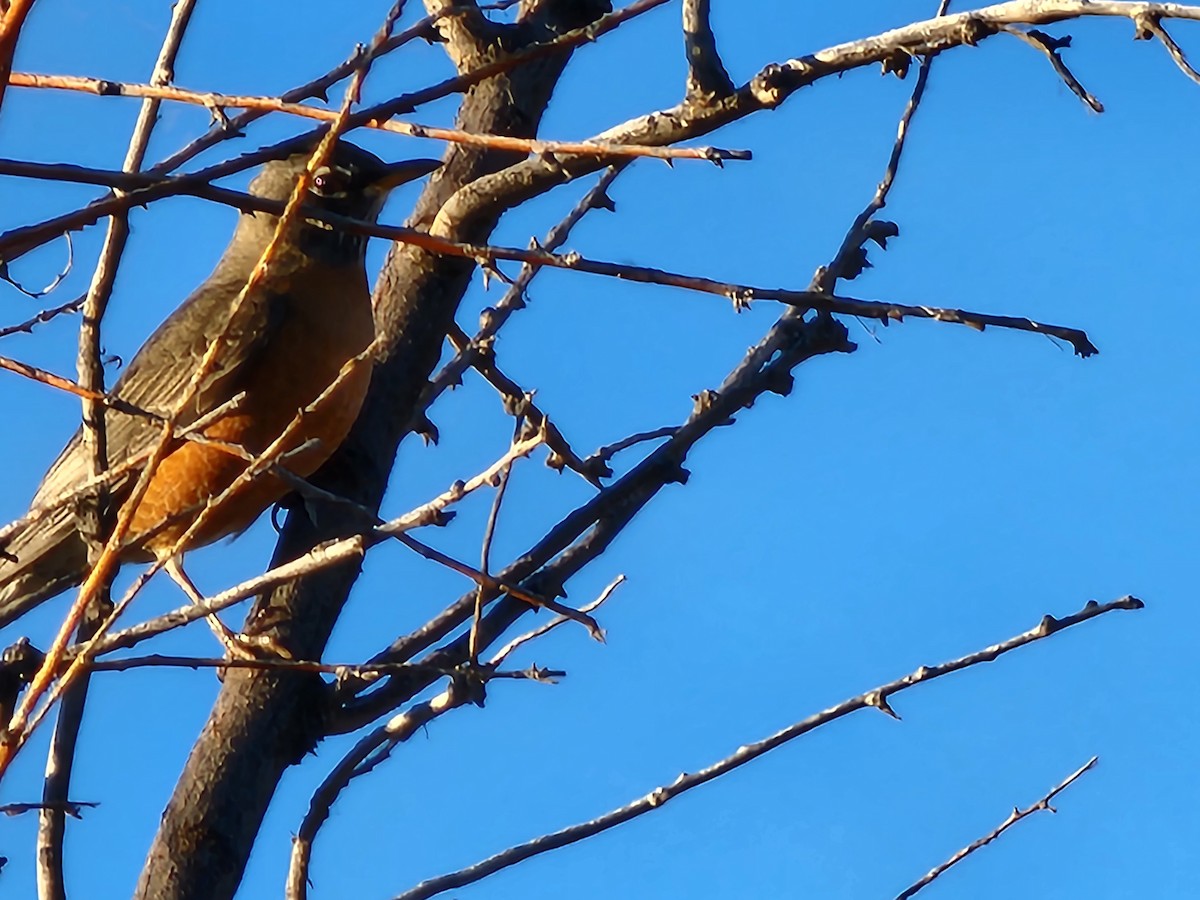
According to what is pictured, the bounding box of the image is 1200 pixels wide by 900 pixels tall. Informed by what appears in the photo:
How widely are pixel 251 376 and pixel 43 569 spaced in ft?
2.75

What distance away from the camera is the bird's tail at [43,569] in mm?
4551

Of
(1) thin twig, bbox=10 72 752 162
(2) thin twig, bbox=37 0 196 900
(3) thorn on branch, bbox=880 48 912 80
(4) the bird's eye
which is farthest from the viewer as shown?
(4) the bird's eye

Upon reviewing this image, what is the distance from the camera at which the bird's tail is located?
4.55 meters

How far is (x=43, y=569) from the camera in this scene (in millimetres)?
4676

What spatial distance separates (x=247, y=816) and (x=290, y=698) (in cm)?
26

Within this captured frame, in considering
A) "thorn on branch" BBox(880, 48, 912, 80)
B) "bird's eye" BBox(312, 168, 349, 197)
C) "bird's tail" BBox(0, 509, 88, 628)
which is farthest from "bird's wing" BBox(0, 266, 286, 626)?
"thorn on branch" BBox(880, 48, 912, 80)

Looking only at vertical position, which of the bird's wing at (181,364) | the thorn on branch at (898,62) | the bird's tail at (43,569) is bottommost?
the thorn on branch at (898,62)

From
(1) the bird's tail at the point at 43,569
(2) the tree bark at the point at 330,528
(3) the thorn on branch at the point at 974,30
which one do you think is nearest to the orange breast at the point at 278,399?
(2) the tree bark at the point at 330,528

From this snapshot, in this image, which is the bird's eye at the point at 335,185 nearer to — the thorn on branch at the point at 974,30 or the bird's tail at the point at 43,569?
the bird's tail at the point at 43,569

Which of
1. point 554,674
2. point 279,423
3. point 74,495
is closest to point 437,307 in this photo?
point 279,423

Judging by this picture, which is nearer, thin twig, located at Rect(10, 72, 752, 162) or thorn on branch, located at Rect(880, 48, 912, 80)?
thin twig, located at Rect(10, 72, 752, 162)

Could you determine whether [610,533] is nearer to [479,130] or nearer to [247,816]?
[247,816]

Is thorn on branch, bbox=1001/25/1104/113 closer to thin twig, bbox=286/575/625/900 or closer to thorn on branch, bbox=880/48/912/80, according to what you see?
thorn on branch, bbox=880/48/912/80

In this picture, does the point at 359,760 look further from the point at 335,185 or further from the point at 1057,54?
the point at 335,185
